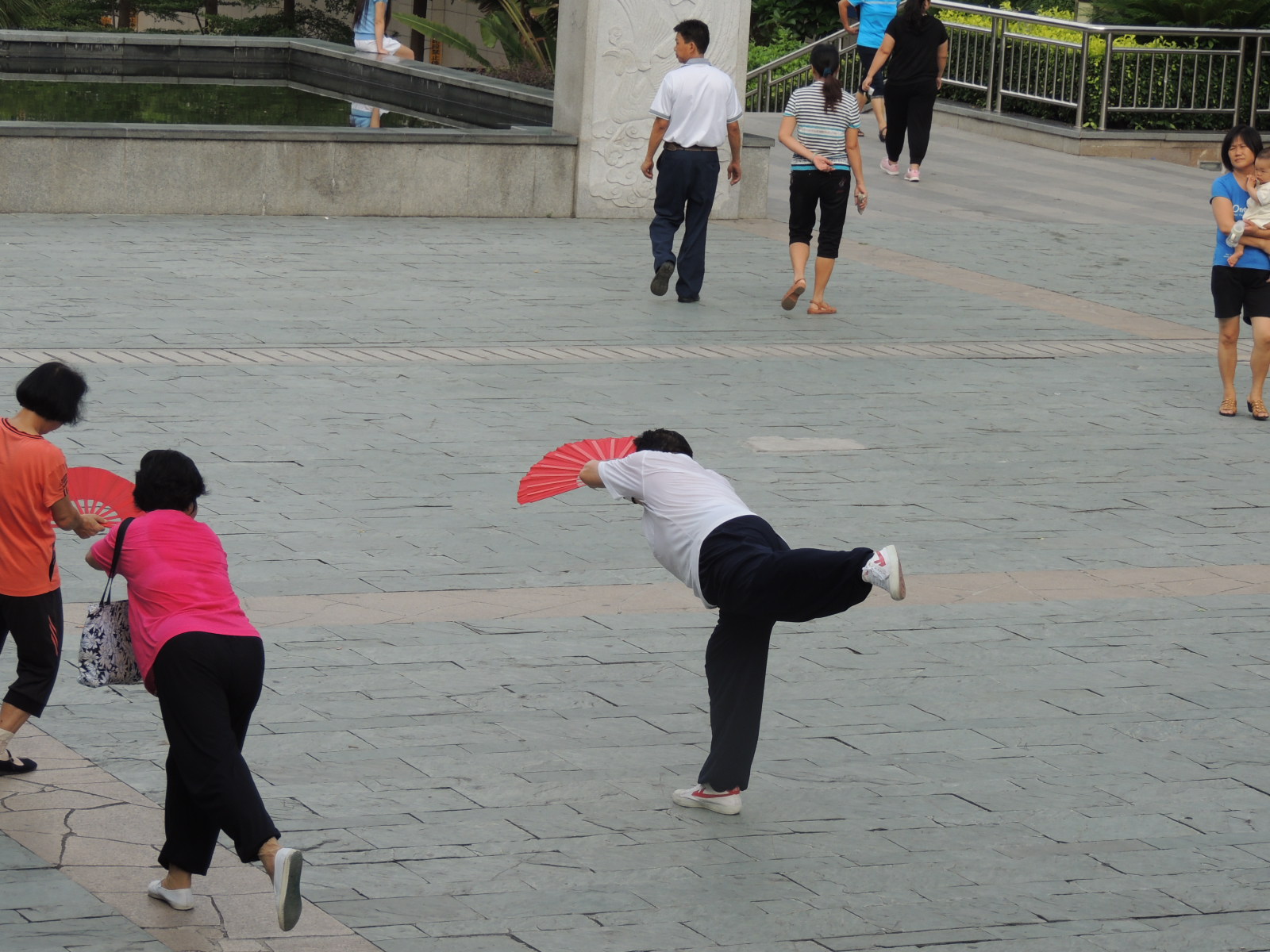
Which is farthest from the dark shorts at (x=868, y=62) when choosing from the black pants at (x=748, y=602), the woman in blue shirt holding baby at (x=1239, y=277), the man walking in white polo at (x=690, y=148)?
the black pants at (x=748, y=602)

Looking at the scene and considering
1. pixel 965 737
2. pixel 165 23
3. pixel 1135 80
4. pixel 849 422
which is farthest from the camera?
pixel 165 23

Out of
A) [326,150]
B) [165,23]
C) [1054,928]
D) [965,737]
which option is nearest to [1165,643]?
[965,737]

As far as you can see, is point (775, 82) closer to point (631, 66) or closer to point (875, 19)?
point (875, 19)

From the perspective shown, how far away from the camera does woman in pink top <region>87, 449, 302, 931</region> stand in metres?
4.68

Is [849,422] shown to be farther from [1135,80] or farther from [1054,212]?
[1135,80]

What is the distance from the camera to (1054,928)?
4.89 metres

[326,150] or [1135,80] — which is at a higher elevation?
[1135,80]

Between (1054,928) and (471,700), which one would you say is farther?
(471,700)

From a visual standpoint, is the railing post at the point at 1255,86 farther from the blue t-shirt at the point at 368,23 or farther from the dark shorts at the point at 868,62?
the blue t-shirt at the point at 368,23

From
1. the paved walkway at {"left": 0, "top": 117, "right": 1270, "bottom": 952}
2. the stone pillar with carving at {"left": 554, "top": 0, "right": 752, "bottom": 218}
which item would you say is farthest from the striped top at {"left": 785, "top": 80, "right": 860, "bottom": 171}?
the stone pillar with carving at {"left": 554, "top": 0, "right": 752, "bottom": 218}

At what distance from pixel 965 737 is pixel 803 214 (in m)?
7.43

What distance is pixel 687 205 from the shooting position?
13.5 metres

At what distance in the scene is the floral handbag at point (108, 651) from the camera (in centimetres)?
490

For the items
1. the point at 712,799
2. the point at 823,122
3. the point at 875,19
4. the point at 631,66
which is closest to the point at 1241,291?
the point at 823,122
